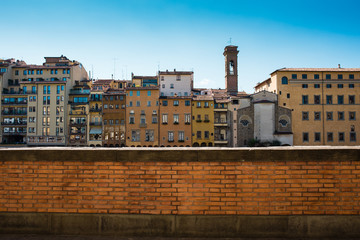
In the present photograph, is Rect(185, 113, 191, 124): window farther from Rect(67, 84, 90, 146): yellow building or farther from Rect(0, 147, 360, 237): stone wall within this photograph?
Rect(0, 147, 360, 237): stone wall

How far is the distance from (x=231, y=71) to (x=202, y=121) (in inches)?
837

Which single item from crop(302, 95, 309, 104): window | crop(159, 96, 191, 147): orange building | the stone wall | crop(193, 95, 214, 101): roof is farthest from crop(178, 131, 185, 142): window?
the stone wall

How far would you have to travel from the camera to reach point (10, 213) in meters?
5.14

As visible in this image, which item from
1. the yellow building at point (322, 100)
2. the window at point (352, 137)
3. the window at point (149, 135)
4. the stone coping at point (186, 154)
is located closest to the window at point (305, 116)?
the yellow building at point (322, 100)

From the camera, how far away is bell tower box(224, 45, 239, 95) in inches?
2950

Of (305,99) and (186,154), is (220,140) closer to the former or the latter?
(305,99)

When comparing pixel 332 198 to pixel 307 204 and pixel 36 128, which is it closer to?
pixel 307 204

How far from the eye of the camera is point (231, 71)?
75625mm

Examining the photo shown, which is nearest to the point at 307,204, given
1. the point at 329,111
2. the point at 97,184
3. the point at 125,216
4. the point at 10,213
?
the point at 125,216

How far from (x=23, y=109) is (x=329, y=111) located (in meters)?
72.7

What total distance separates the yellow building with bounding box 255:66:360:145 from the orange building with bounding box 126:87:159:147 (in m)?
29.4

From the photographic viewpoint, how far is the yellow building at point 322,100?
63.7m

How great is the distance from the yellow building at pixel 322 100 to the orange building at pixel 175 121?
73.8 feet

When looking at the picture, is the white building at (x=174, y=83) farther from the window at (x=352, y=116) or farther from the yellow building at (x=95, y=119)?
the window at (x=352, y=116)
